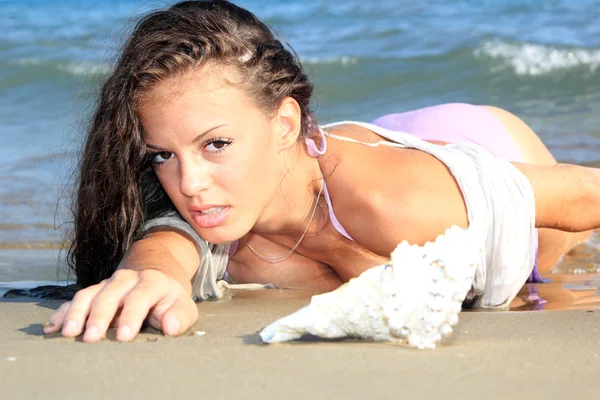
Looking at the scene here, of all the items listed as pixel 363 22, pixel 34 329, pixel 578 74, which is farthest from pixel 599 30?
pixel 34 329

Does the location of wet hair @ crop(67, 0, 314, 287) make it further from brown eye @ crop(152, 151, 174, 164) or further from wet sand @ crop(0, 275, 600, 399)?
wet sand @ crop(0, 275, 600, 399)

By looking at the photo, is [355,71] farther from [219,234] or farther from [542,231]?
[219,234]

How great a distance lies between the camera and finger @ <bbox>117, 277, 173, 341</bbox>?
2.41 m

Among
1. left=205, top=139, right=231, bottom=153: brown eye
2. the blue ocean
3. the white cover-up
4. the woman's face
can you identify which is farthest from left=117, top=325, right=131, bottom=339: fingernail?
the blue ocean

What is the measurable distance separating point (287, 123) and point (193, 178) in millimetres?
Answer: 525

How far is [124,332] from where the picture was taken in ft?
7.88

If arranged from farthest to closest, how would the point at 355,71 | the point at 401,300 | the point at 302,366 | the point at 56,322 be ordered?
the point at 355,71 → the point at 56,322 → the point at 401,300 → the point at 302,366

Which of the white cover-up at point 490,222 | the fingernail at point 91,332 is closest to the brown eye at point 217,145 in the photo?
the white cover-up at point 490,222

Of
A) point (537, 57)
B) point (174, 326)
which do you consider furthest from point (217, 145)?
point (537, 57)

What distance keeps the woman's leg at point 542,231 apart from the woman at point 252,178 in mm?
979

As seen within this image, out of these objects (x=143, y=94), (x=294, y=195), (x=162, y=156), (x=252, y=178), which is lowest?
(x=294, y=195)

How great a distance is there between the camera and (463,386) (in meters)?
1.93

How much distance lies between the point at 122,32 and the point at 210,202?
0.82 meters

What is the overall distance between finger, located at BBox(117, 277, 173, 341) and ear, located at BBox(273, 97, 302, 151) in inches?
33.4
